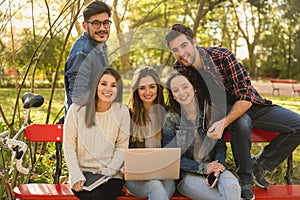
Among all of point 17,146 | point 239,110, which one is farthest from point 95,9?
point 239,110

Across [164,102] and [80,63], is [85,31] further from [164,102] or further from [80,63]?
[164,102]

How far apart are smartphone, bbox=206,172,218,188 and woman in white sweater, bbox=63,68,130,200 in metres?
0.52

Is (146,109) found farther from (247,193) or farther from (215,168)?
(247,193)

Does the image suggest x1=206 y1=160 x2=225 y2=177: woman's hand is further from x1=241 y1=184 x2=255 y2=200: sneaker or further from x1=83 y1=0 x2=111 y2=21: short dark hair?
x1=83 y1=0 x2=111 y2=21: short dark hair

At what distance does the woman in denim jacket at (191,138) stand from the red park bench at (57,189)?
13cm

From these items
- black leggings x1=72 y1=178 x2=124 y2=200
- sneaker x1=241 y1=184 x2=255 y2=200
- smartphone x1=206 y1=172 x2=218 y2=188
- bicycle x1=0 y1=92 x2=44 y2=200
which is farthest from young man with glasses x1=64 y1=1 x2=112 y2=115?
sneaker x1=241 y1=184 x2=255 y2=200

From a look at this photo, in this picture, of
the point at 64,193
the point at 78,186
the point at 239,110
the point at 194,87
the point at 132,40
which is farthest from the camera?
the point at 132,40

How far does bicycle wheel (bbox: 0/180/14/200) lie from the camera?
3.04 meters

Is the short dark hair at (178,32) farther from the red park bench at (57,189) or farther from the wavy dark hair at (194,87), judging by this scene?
the red park bench at (57,189)

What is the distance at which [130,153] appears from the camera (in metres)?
2.82

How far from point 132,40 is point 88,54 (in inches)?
32.7

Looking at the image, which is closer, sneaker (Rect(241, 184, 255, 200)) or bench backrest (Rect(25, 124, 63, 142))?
sneaker (Rect(241, 184, 255, 200))

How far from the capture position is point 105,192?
2.81 m

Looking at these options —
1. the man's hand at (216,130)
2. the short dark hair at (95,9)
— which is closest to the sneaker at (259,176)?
the man's hand at (216,130)
